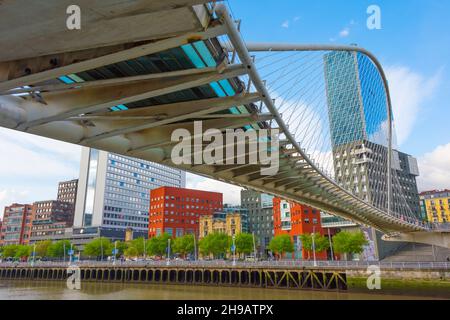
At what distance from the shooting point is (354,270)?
133 ft

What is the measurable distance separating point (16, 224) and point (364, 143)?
385 feet

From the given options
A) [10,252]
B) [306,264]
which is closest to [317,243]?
[306,264]

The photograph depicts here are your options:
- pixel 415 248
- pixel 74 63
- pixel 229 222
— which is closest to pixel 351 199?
pixel 74 63

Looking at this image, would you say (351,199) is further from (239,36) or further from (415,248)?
(415,248)

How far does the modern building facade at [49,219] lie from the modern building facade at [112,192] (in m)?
6.91

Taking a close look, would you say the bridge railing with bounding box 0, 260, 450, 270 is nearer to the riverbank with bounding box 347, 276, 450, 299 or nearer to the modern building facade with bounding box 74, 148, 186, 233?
the riverbank with bounding box 347, 276, 450, 299

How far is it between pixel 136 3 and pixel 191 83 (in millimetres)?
2959

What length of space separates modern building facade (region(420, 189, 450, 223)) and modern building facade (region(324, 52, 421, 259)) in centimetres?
2783

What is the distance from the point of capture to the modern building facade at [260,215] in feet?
327

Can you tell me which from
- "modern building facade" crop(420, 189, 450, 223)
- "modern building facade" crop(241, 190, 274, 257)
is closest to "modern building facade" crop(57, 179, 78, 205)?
"modern building facade" crop(241, 190, 274, 257)

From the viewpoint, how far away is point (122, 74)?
9.04 metres

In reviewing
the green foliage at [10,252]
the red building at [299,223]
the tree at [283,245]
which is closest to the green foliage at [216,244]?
the tree at [283,245]

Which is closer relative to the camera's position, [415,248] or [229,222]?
[415,248]

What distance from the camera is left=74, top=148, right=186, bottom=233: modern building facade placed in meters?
119
